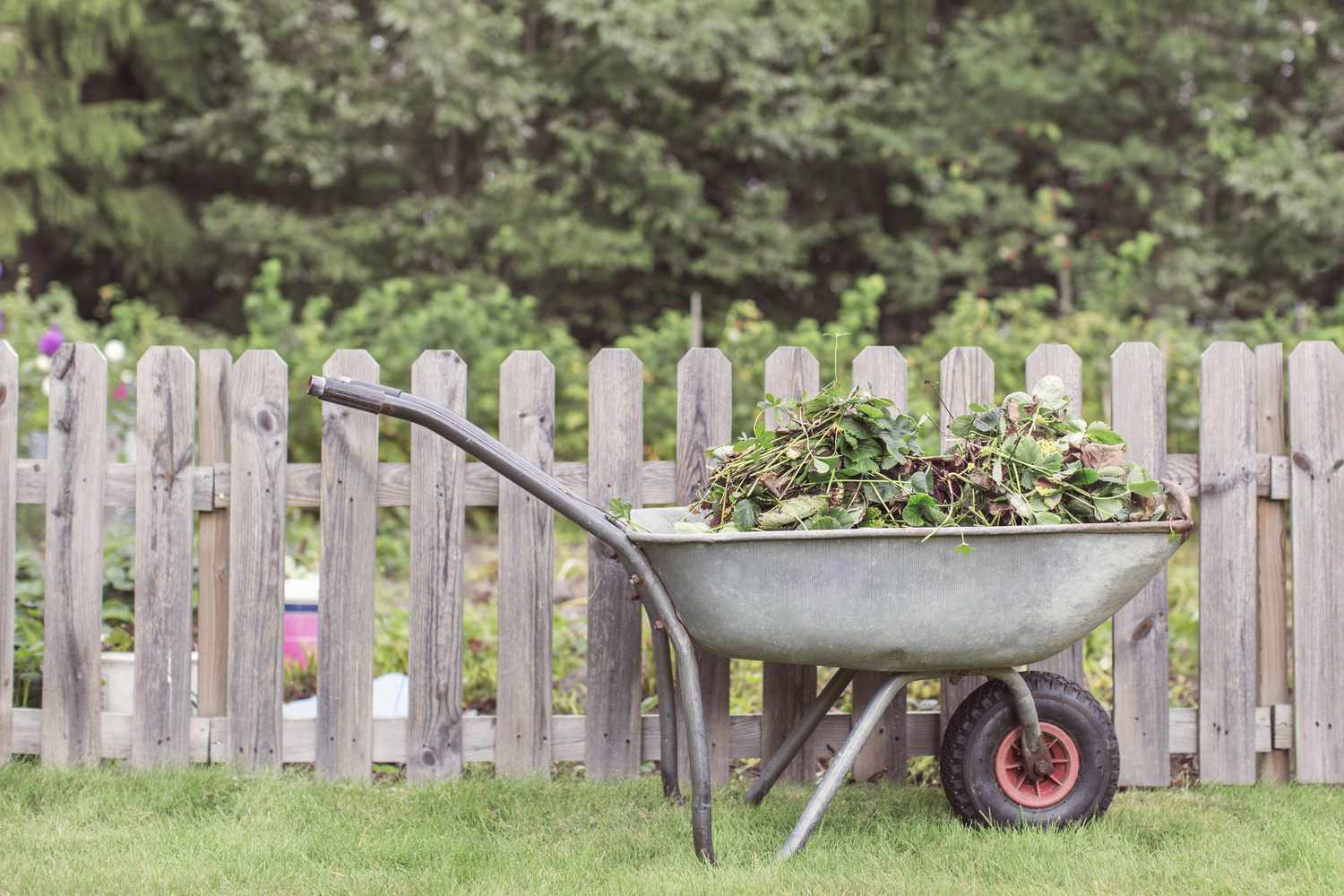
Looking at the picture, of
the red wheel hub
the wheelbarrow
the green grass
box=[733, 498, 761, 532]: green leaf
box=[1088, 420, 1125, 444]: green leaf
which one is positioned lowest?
the green grass

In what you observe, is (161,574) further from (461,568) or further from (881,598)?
(881,598)

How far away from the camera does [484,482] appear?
2.50 m

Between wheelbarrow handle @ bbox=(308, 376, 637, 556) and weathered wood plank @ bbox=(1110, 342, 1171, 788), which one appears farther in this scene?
weathered wood plank @ bbox=(1110, 342, 1171, 788)

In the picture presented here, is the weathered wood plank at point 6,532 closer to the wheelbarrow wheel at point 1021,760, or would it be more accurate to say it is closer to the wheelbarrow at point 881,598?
the wheelbarrow at point 881,598

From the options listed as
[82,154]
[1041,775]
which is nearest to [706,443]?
[1041,775]

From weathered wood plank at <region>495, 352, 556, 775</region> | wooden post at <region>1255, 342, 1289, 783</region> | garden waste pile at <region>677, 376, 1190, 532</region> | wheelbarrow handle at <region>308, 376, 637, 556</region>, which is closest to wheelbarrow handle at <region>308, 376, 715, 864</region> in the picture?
wheelbarrow handle at <region>308, 376, 637, 556</region>

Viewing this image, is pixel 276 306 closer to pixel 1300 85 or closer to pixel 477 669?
pixel 477 669

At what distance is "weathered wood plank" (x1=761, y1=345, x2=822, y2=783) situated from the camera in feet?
8.17

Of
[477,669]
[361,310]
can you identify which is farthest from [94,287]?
[477,669]

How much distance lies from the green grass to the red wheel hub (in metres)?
0.09

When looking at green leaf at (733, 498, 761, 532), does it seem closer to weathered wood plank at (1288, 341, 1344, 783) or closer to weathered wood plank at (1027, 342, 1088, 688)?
weathered wood plank at (1027, 342, 1088, 688)

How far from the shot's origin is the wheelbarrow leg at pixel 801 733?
2.23m

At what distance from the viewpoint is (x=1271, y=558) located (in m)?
2.52

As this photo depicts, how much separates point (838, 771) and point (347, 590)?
1.12 meters
